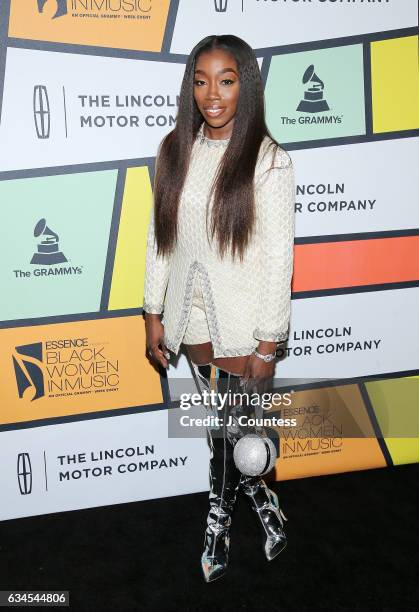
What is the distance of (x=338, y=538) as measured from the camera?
94.0 inches

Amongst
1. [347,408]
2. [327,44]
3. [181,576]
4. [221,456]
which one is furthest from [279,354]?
[327,44]

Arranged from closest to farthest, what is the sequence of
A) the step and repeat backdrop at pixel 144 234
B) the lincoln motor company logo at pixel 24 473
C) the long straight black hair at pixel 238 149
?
the long straight black hair at pixel 238 149 < the step and repeat backdrop at pixel 144 234 < the lincoln motor company logo at pixel 24 473

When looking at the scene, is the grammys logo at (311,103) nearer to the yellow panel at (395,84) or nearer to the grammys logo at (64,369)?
the yellow panel at (395,84)

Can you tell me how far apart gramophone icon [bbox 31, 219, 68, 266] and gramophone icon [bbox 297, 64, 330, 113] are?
1.06m

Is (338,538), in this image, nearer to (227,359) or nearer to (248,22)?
(227,359)

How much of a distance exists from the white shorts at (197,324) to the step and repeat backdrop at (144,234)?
51cm

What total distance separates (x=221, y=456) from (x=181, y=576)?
45cm

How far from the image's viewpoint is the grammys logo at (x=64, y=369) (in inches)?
96.3

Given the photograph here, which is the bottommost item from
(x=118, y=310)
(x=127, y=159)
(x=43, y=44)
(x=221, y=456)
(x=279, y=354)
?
(x=221, y=456)

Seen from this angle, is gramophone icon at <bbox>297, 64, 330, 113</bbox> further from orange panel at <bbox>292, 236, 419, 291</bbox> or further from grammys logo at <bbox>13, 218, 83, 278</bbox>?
grammys logo at <bbox>13, 218, 83, 278</bbox>

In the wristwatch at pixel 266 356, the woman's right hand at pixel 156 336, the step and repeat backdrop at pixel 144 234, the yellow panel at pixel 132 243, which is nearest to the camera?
the wristwatch at pixel 266 356

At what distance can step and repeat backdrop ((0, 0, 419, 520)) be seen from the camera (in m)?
2.26

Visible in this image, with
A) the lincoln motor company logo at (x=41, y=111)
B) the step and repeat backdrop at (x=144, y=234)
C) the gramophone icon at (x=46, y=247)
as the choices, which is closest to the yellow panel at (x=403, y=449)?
the step and repeat backdrop at (x=144, y=234)

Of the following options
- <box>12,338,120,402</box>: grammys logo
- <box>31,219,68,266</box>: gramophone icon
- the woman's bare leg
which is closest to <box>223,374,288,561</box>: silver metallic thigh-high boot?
the woman's bare leg
